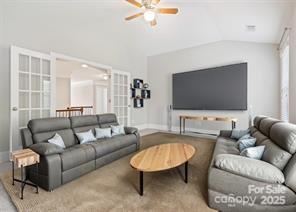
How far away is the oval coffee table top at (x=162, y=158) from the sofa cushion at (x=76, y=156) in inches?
31.3

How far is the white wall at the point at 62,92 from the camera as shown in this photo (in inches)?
328

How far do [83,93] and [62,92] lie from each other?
178 cm

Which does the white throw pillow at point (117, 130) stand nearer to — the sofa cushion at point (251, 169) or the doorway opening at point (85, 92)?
the sofa cushion at point (251, 169)

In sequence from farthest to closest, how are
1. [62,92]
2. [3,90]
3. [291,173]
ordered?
[62,92] < [3,90] < [291,173]

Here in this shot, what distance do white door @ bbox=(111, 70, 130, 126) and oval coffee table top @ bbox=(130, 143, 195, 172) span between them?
10.9 feet

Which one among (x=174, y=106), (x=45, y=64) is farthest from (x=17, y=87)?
(x=174, y=106)

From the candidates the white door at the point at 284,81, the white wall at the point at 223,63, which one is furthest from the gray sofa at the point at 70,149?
the white door at the point at 284,81

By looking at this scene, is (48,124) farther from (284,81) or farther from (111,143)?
(284,81)

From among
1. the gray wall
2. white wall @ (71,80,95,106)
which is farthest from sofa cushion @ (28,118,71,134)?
white wall @ (71,80,95,106)

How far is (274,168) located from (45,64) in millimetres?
4532

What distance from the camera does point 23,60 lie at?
341cm

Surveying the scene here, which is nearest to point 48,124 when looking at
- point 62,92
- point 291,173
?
Answer: point 291,173

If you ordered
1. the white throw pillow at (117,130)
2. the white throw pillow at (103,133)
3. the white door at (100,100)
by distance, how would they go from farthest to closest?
the white door at (100,100), the white throw pillow at (117,130), the white throw pillow at (103,133)

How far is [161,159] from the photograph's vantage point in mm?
2328
